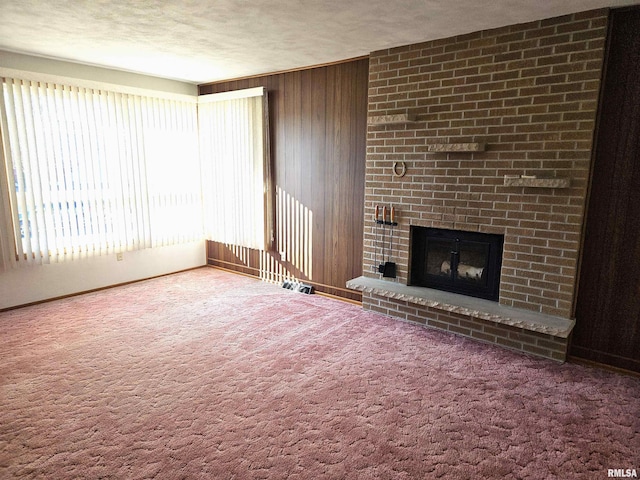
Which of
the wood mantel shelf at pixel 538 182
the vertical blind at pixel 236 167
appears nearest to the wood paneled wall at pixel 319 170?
the vertical blind at pixel 236 167

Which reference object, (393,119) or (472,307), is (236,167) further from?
(472,307)

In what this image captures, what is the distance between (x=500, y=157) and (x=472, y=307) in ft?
4.05

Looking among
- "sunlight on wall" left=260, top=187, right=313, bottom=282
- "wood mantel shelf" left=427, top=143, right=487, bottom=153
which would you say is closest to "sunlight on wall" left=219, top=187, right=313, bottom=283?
"sunlight on wall" left=260, top=187, right=313, bottom=282

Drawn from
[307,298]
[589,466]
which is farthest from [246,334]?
[589,466]

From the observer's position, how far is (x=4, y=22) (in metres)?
3.04

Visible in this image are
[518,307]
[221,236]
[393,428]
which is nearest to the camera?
[393,428]

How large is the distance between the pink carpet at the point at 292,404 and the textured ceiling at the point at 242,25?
2526 millimetres

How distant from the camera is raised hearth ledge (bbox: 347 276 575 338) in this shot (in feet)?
9.54

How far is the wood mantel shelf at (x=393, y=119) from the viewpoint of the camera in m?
3.57

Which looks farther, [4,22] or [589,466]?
[4,22]

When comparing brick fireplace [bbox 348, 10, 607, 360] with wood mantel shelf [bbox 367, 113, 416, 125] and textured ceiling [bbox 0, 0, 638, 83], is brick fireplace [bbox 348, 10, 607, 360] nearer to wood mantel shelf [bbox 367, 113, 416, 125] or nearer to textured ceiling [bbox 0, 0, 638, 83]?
wood mantel shelf [bbox 367, 113, 416, 125]

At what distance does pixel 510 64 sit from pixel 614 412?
2.53m

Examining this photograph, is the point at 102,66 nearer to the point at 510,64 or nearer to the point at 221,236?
the point at 221,236

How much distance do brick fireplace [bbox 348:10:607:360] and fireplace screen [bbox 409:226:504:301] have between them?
0.11 meters
